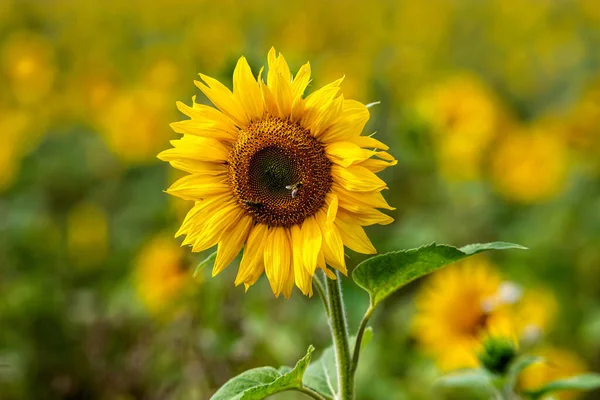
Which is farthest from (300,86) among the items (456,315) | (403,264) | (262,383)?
(456,315)

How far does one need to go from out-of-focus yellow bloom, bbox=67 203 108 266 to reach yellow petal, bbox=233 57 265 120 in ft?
10.1

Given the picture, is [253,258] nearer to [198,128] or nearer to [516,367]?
[198,128]

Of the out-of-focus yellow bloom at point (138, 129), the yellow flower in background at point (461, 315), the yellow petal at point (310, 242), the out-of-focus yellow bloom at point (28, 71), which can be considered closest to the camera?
the yellow petal at point (310, 242)

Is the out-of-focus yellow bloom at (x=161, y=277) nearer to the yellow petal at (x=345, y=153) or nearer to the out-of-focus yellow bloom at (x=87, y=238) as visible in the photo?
the out-of-focus yellow bloom at (x=87, y=238)

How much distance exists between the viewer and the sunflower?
1415mm

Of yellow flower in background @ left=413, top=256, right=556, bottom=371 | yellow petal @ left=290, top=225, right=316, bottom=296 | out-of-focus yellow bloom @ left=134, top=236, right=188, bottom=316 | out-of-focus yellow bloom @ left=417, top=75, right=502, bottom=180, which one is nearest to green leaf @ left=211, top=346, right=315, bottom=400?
yellow petal @ left=290, top=225, right=316, bottom=296

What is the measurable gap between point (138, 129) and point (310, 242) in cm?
346

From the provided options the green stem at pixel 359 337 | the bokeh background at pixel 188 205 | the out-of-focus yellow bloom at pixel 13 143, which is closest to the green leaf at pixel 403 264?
the green stem at pixel 359 337

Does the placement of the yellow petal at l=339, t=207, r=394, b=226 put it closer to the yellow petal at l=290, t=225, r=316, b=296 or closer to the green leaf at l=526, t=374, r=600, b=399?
the yellow petal at l=290, t=225, r=316, b=296

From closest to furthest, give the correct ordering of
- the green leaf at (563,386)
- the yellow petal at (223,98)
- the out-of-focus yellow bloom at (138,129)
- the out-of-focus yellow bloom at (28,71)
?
the yellow petal at (223,98), the green leaf at (563,386), the out-of-focus yellow bloom at (138,129), the out-of-focus yellow bloom at (28,71)

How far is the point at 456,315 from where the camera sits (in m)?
2.96

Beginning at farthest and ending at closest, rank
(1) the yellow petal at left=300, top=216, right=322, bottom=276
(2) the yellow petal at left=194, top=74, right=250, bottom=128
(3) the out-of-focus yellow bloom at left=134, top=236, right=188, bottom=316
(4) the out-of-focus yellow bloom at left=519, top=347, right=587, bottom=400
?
1. (3) the out-of-focus yellow bloom at left=134, top=236, right=188, bottom=316
2. (4) the out-of-focus yellow bloom at left=519, top=347, right=587, bottom=400
3. (2) the yellow petal at left=194, top=74, right=250, bottom=128
4. (1) the yellow petal at left=300, top=216, right=322, bottom=276

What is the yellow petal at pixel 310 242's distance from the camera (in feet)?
4.51

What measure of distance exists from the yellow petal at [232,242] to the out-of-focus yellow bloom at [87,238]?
3.01 m
